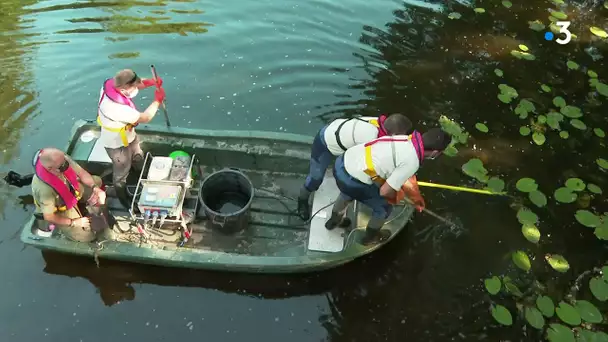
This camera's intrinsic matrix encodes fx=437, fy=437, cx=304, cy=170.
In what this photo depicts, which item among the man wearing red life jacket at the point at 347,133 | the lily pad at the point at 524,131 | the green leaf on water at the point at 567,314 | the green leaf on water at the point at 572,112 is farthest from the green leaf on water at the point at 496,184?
the man wearing red life jacket at the point at 347,133

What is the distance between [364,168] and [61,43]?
7.35 m

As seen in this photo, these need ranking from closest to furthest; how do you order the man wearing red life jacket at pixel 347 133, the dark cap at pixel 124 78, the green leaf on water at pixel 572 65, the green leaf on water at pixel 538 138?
the man wearing red life jacket at pixel 347 133 < the dark cap at pixel 124 78 < the green leaf on water at pixel 538 138 < the green leaf on water at pixel 572 65

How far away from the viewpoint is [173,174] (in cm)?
516

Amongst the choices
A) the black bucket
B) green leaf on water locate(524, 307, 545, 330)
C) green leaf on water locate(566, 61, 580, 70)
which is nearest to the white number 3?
green leaf on water locate(566, 61, 580, 70)

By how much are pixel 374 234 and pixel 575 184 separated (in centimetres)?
335

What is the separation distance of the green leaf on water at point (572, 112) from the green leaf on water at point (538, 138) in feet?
2.32

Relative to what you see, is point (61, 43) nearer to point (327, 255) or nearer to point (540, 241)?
point (327, 255)

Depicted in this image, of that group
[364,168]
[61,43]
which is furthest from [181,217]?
[61,43]

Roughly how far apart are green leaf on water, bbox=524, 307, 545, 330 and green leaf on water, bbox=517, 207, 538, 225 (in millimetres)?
1269

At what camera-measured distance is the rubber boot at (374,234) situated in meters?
4.84

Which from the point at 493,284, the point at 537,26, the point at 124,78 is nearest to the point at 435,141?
the point at 493,284

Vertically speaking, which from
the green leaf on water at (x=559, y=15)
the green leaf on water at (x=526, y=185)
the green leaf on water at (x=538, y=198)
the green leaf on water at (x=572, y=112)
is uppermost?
the green leaf on water at (x=559, y=15)

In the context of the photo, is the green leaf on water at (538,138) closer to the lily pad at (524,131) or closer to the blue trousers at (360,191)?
the lily pad at (524,131)

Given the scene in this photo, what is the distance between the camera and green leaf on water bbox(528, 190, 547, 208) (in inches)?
236
